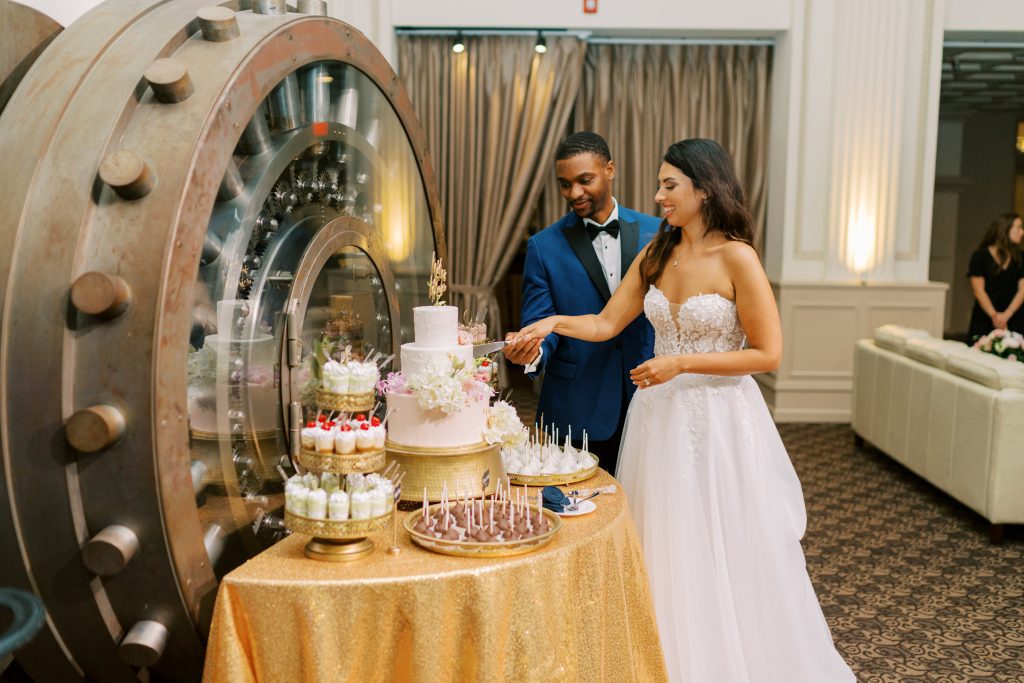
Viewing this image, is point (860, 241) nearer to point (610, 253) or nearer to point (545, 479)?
point (610, 253)

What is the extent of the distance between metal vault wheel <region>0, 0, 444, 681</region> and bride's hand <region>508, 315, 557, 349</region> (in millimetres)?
844

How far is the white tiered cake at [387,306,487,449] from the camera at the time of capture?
7.17ft

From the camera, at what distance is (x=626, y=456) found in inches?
113

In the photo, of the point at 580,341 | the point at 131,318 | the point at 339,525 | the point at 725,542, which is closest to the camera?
the point at 131,318

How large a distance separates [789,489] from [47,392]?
204 cm

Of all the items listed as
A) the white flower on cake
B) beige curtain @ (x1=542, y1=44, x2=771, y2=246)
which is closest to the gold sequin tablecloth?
the white flower on cake

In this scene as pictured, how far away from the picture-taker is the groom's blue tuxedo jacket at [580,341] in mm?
3133

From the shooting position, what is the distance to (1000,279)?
7094 mm

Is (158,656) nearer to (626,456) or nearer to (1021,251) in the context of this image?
(626,456)

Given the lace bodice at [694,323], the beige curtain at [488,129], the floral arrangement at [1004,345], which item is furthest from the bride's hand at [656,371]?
the beige curtain at [488,129]

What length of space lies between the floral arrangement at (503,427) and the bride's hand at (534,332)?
42cm

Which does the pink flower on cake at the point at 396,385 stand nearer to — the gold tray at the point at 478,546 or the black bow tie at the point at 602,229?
the gold tray at the point at 478,546

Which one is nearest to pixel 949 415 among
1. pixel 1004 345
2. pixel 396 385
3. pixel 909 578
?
pixel 1004 345

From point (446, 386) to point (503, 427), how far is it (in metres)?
0.25
